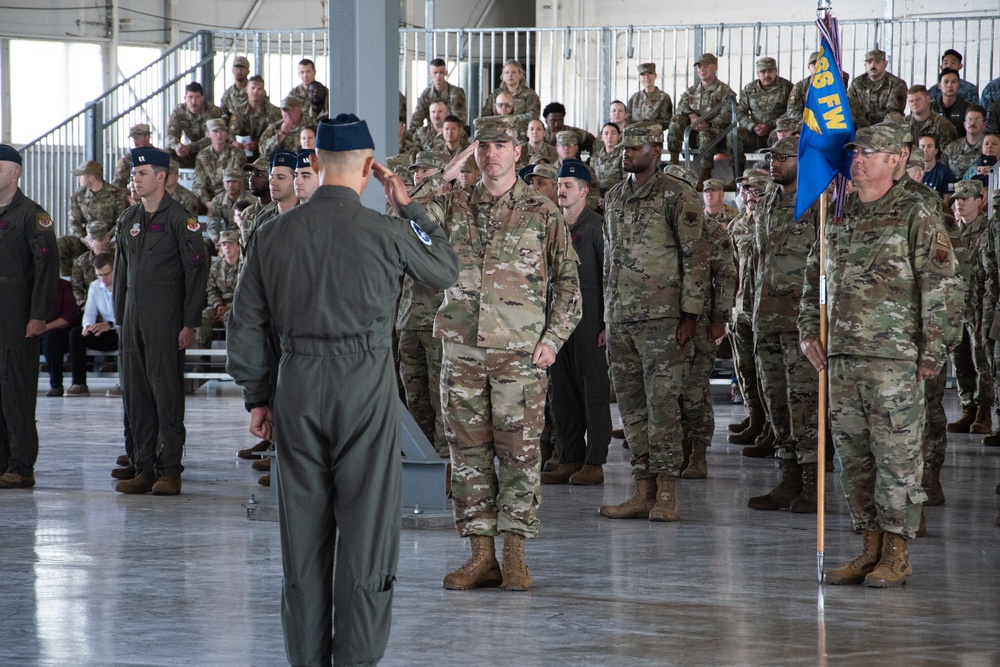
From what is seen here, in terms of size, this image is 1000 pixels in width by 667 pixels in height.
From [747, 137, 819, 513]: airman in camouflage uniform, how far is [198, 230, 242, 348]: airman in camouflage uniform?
7.44m

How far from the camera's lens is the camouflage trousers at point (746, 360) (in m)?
9.58

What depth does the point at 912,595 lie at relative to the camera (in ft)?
16.2

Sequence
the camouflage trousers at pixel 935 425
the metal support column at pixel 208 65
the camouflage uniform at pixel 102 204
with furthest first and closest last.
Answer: the metal support column at pixel 208 65
the camouflage uniform at pixel 102 204
the camouflage trousers at pixel 935 425

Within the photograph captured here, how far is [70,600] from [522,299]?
2084 mm

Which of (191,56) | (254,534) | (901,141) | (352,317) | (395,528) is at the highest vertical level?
(191,56)

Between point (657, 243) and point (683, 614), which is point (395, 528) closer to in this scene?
point (683, 614)

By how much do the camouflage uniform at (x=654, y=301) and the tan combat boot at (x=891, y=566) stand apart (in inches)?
60.0

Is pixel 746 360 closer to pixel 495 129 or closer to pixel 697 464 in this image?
pixel 697 464

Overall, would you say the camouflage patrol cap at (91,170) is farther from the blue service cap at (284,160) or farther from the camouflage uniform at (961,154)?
the camouflage uniform at (961,154)

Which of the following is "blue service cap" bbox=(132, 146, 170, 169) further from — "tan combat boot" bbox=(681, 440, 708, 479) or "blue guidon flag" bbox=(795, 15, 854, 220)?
Result: "blue guidon flag" bbox=(795, 15, 854, 220)

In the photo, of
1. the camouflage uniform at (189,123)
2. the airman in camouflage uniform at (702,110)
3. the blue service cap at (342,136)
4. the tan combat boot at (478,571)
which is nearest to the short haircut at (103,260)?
the camouflage uniform at (189,123)

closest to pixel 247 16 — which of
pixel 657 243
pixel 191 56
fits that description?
pixel 191 56

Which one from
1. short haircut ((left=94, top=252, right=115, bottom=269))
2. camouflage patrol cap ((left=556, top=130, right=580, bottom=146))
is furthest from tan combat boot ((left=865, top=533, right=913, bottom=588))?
short haircut ((left=94, top=252, right=115, bottom=269))

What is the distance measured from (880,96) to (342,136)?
11.8 meters
